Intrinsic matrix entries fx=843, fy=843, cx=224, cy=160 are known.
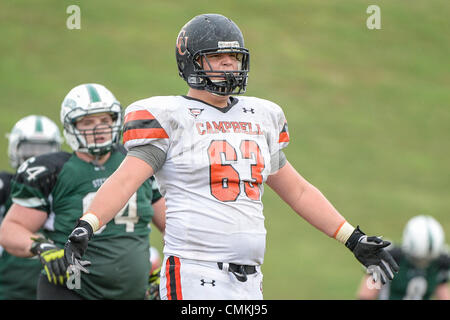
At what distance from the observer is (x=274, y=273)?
1243 cm

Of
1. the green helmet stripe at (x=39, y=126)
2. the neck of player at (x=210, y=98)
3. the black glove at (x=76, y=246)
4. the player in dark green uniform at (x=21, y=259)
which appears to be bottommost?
the player in dark green uniform at (x=21, y=259)

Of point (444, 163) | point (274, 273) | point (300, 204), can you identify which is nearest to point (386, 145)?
point (444, 163)

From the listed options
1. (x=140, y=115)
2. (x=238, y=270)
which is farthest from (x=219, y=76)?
(x=238, y=270)

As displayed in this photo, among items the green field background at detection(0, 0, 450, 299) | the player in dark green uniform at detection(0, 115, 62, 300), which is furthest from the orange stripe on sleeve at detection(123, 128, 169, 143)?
the green field background at detection(0, 0, 450, 299)

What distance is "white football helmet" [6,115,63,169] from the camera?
7.09 metres

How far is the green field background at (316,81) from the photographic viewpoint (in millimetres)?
14578

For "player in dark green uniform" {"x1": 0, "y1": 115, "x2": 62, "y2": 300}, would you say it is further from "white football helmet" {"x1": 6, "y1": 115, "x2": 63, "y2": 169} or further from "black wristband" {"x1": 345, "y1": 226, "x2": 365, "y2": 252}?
"black wristband" {"x1": 345, "y1": 226, "x2": 365, "y2": 252}

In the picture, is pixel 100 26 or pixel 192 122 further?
pixel 100 26

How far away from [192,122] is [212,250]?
0.59m

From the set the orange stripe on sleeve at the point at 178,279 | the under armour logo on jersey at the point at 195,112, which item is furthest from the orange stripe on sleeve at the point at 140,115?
the orange stripe on sleeve at the point at 178,279

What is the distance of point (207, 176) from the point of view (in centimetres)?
380

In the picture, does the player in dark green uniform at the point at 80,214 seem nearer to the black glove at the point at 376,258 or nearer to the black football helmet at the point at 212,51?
the black football helmet at the point at 212,51

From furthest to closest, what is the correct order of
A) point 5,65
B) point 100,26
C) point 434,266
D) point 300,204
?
1. point 100,26
2. point 5,65
3. point 434,266
4. point 300,204
